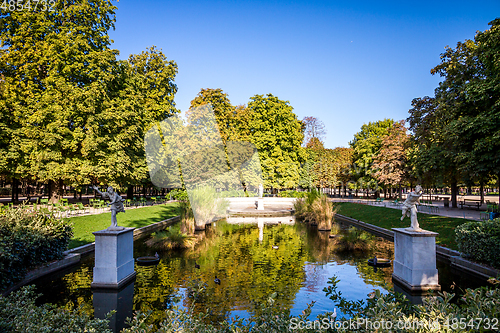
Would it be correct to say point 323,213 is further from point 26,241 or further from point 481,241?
point 26,241

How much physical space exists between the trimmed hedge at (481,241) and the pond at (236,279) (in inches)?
37.4

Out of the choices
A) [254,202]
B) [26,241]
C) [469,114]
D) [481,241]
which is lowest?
[254,202]

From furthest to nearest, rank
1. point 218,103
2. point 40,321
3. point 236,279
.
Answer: point 218,103 < point 236,279 < point 40,321

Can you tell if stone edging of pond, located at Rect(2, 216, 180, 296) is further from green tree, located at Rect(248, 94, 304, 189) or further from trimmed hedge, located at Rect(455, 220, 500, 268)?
green tree, located at Rect(248, 94, 304, 189)

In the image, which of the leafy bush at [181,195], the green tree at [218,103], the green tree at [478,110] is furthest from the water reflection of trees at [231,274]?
the green tree at [218,103]

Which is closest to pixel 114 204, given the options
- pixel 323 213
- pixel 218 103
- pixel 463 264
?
pixel 463 264

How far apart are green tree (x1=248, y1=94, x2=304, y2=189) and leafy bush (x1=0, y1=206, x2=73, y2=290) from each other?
32.5m

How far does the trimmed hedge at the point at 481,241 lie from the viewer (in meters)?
8.66

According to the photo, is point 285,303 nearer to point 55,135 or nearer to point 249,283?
point 249,283

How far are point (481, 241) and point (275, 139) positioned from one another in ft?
110

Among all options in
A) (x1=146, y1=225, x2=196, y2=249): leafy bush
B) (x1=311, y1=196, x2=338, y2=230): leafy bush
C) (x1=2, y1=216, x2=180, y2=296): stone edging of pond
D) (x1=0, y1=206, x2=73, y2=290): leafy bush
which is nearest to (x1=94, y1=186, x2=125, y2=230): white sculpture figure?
(x1=0, y1=206, x2=73, y2=290): leafy bush

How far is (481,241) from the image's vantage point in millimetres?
9086

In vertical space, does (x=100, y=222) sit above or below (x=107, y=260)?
below

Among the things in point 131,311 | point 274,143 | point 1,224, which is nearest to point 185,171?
point 274,143
